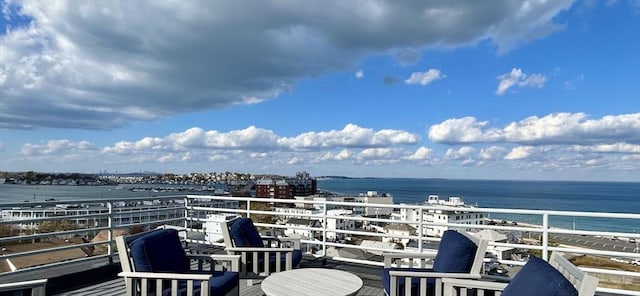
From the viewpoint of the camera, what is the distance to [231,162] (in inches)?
720

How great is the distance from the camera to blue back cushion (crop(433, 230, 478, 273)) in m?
3.18

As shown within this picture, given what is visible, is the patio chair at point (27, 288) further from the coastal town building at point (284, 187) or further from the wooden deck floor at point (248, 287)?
the coastal town building at point (284, 187)

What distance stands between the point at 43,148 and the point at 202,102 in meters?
8.58

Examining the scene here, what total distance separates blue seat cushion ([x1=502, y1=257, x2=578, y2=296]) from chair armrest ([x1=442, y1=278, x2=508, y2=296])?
19.4 inches

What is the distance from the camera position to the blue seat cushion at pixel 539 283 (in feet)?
5.86

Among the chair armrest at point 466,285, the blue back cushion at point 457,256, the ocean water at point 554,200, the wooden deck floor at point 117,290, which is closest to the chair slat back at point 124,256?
the wooden deck floor at point 117,290

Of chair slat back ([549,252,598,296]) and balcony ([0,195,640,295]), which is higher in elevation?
chair slat back ([549,252,598,296])

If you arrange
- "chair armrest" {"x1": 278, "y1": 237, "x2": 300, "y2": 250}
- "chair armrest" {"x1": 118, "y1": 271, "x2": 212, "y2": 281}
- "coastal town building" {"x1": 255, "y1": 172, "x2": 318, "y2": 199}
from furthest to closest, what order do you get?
"coastal town building" {"x1": 255, "y1": 172, "x2": 318, "y2": 199} < "chair armrest" {"x1": 278, "y1": 237, "x2": 300, "y2": 250} < "chair armrest" {"x1": 118, "y1": 271, "x2": 212, "y2": 281}

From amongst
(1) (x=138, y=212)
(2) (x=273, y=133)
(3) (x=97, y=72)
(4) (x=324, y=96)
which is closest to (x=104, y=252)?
(1) (x=138, y=212)

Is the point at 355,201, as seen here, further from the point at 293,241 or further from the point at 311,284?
the point at 311,284

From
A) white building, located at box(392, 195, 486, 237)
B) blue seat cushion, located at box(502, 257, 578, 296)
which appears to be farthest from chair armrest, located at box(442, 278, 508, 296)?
white building, located at box(392, 195, 486, 237)

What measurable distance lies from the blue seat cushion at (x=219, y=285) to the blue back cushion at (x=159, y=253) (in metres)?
0.24

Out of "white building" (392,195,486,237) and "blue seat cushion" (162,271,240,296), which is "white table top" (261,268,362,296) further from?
"white building" (392,195,486,237)

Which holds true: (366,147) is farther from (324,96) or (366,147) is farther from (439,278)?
(439,278)
